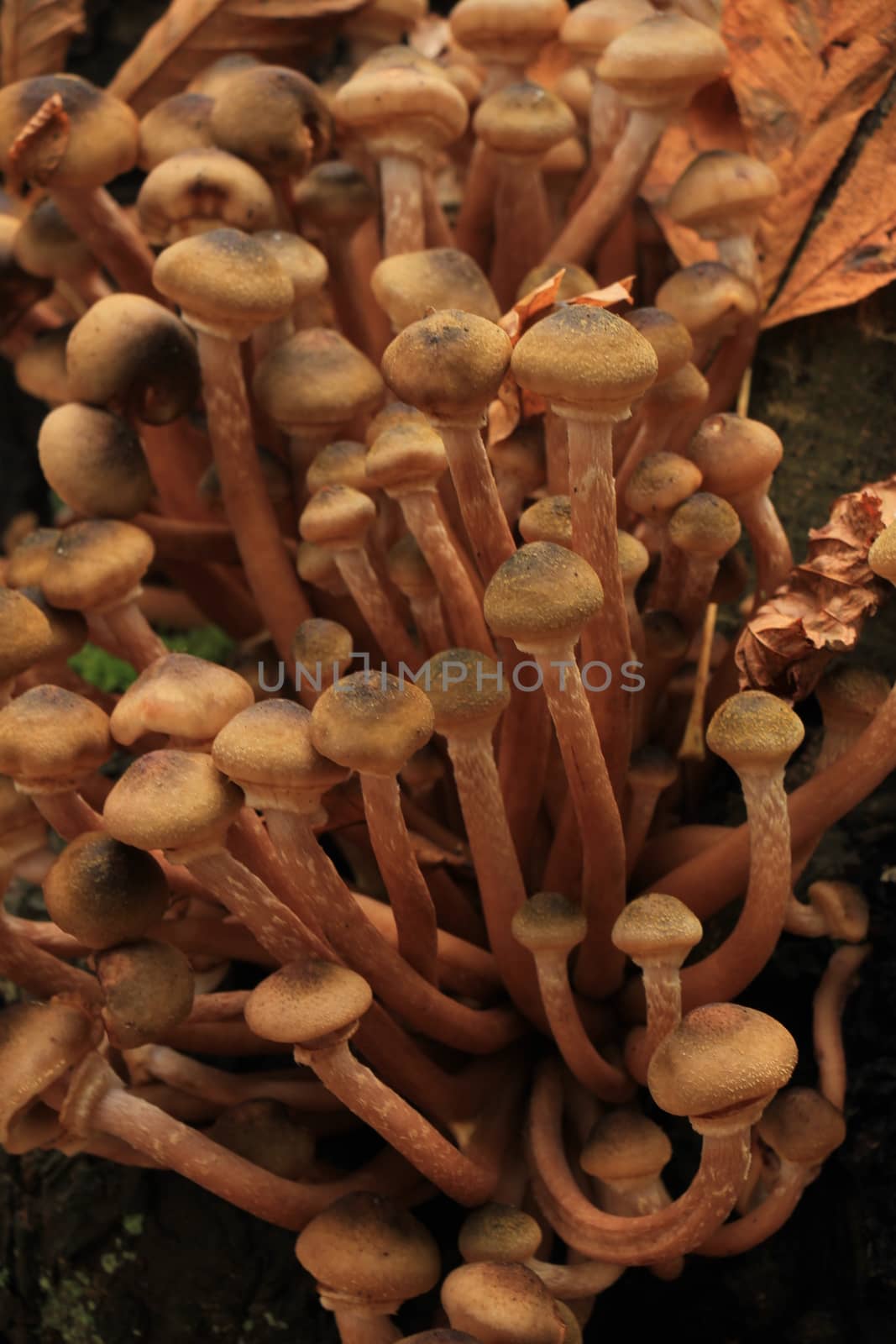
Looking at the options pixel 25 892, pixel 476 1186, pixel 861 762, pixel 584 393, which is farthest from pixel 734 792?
pixel 25 892

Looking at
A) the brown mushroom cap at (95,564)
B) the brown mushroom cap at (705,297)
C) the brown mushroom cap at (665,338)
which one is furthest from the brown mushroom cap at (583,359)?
the brown mushroom cap at (95,564)

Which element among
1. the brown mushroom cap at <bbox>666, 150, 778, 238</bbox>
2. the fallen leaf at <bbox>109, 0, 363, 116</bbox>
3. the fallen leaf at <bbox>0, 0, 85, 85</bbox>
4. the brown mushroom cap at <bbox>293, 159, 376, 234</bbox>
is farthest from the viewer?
the fallen leaf at <bbox>0, 0, 85, 85</bbox>

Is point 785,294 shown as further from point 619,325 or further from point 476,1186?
point 476,1186

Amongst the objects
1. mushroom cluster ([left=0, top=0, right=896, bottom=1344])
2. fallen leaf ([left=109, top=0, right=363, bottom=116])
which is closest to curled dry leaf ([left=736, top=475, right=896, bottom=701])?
mushroom cluster ([left=0, top=0, right=896, bottom=1344])

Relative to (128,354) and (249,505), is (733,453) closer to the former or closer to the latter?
(249,505)

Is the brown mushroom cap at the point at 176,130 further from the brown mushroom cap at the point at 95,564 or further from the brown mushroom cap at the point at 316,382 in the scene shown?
the brown mushroom cap at the point at 95,564

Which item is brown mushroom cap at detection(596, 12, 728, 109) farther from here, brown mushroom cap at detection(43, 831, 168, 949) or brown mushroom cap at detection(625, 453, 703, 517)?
brown mushroom cap at detection(43, 831, 168, 949)
